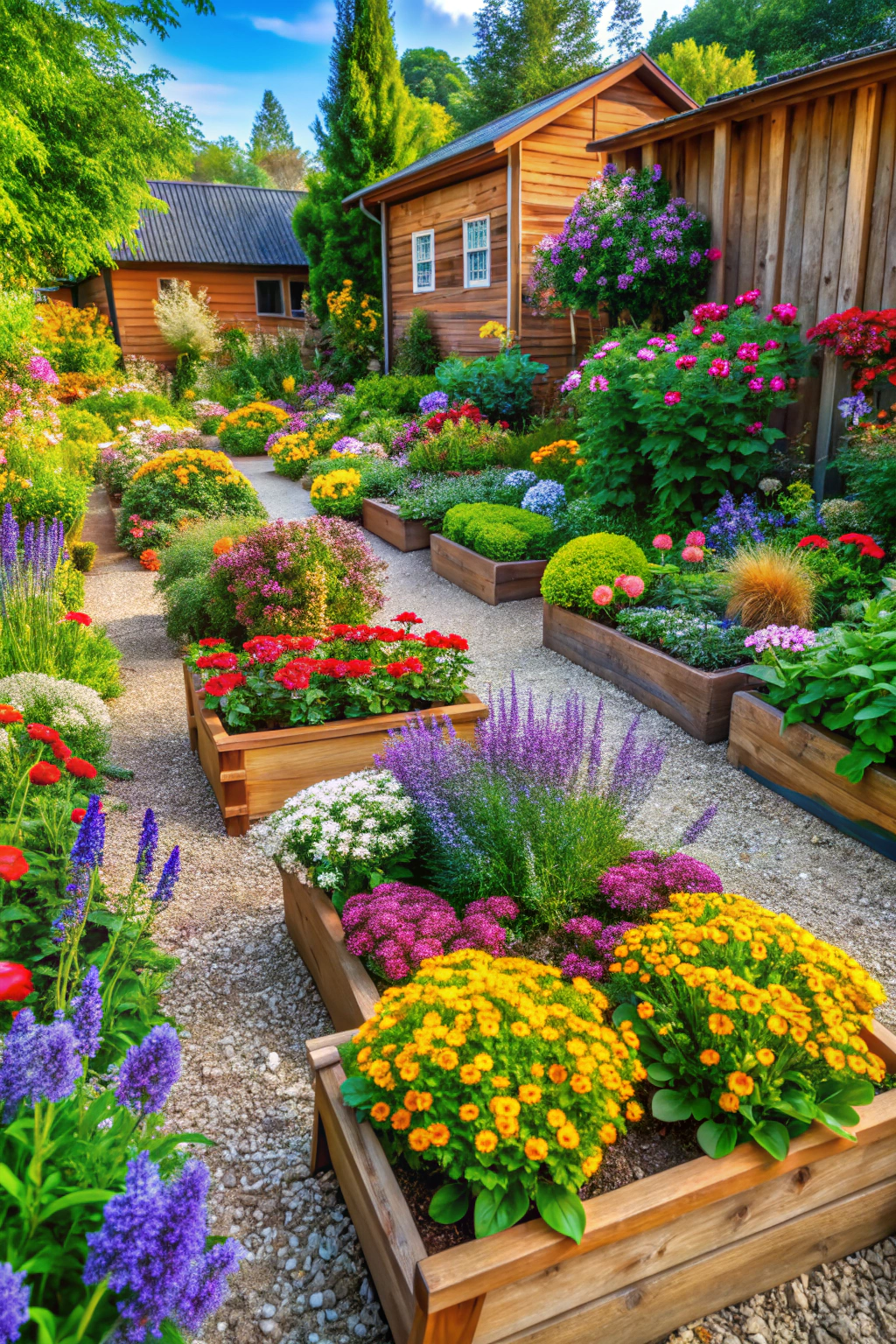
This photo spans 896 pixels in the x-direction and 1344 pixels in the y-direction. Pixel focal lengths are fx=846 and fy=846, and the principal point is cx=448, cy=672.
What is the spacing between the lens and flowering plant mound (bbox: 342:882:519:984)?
214 centimetres

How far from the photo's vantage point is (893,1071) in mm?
1966

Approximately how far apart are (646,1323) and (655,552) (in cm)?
496

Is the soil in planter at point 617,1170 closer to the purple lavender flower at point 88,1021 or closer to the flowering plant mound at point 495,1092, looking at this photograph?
the flowering plant mound at point 495,1092

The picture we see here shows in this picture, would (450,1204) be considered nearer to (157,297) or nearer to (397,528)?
(397,528)

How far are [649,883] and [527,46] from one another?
120 ft

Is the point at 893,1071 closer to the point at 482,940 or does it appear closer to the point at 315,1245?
the point at 482,940

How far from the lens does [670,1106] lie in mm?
1779

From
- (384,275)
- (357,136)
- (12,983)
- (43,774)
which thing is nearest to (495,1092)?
(12,983)

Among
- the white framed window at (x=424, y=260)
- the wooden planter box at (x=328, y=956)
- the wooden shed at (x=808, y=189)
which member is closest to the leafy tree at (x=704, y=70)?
the white framed window at (x=424, y=260)

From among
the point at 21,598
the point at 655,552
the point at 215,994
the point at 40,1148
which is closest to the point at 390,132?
the point at 655,552

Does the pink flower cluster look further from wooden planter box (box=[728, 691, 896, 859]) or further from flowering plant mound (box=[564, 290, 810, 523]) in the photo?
flowering plant mound (box=[564, 290, 810, 523])

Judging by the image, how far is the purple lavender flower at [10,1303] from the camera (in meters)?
0.85

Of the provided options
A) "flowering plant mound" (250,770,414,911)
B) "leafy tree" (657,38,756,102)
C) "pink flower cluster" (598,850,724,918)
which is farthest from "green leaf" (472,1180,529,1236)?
"leafy tree" (657,38,756,102)

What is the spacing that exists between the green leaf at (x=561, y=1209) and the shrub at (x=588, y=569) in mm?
4070
